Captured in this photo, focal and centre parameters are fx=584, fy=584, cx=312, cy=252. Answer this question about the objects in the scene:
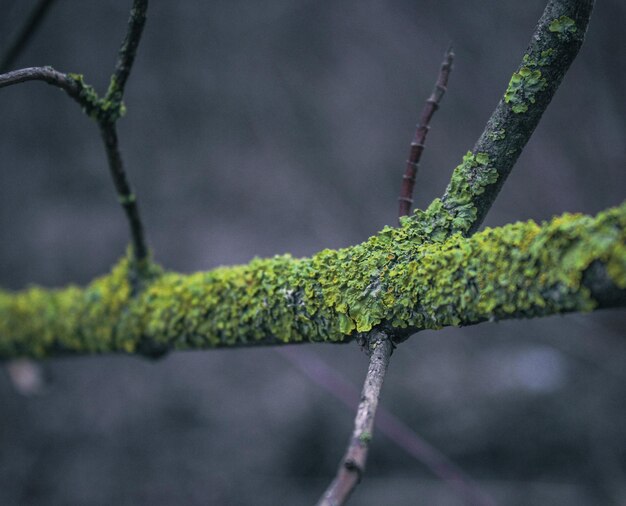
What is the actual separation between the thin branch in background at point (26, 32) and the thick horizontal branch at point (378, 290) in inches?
26.2

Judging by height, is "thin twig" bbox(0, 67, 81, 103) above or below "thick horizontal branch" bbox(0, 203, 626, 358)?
above

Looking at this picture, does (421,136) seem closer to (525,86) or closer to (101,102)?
(525,86)

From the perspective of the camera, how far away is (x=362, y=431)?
0.62 m

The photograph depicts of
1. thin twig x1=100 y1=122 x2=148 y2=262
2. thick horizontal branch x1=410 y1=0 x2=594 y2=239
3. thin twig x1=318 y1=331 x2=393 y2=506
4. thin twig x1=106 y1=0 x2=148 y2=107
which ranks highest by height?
thin twig x1=106 y1=0 x2=148 y2=107

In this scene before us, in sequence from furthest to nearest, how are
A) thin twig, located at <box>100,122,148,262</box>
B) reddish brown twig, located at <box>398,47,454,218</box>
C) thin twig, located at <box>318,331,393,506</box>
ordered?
1. thin twig, located at <box>100,122,148,262</box>
2. reddish brown twig, located at <box>398,47,454,218</box>
3. thin twig, located at <box>318,331,393,506</box>

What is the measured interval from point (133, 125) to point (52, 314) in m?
2.23

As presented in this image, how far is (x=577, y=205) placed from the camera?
233 centimetres

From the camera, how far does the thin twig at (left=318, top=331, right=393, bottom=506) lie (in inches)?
21.8

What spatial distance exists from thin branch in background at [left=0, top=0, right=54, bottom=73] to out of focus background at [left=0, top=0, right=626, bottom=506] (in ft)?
2.40

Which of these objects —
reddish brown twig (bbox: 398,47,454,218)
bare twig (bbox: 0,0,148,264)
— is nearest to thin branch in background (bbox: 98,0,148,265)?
bare twig (bbox: 0,0,148,264)

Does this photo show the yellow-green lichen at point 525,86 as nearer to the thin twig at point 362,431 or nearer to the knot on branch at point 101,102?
the thin twig at point 362,431

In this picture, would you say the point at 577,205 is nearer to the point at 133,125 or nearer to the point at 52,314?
the point at 52,314

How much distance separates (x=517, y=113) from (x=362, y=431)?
18.8 inches

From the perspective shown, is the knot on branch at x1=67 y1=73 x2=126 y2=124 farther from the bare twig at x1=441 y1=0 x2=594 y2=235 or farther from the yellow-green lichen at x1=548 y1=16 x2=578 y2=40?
the yellow-green lichen at x1=548 y1=16 x2=578 y2=40
